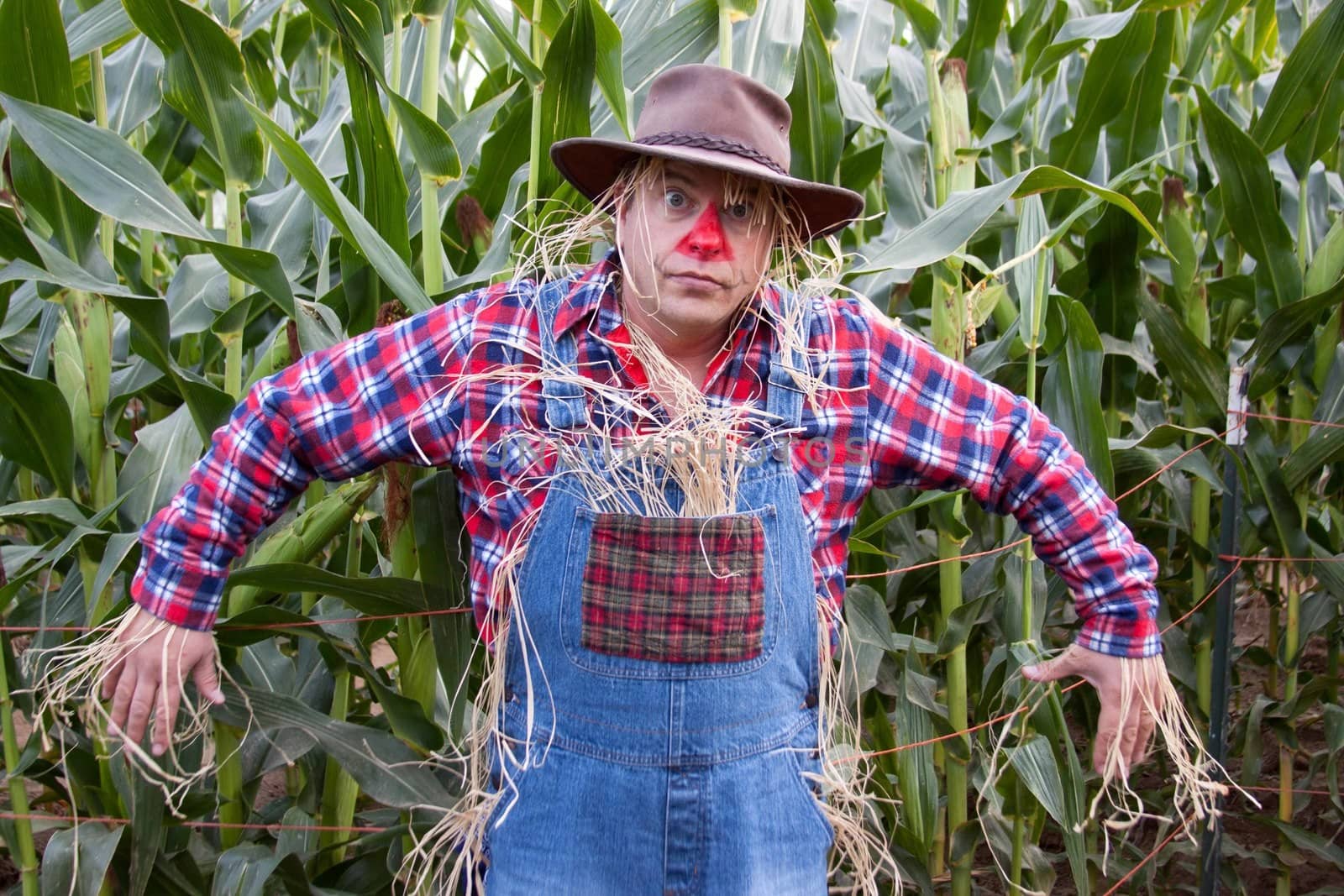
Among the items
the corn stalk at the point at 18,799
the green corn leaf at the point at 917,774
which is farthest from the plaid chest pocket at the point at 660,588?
the corn stalk at the point at 18,799

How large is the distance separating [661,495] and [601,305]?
226 millimetres

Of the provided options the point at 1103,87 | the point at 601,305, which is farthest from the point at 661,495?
the point at 1103,87

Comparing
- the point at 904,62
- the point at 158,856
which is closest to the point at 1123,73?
the point at 904,62

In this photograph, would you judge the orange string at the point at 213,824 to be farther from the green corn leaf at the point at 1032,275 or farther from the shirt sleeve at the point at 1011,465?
the green corn leaf at the point at 1032,275

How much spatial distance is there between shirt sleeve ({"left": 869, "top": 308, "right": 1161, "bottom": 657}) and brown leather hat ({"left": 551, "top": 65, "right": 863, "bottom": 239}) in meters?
0.21

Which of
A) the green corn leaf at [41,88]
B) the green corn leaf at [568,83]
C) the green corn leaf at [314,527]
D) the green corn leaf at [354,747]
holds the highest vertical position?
the green corn leaf at [568,83]

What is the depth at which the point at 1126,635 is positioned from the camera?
133 centimetres

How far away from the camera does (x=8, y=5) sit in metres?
1.35

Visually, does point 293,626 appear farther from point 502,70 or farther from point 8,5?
point 502,70

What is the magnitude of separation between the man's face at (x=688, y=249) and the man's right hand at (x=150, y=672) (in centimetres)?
59

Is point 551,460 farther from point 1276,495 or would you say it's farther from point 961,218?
point 1276,495

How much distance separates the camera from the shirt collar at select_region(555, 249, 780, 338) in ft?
4.13

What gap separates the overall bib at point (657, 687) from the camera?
1.18 m

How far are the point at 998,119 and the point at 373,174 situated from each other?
1101 mm
